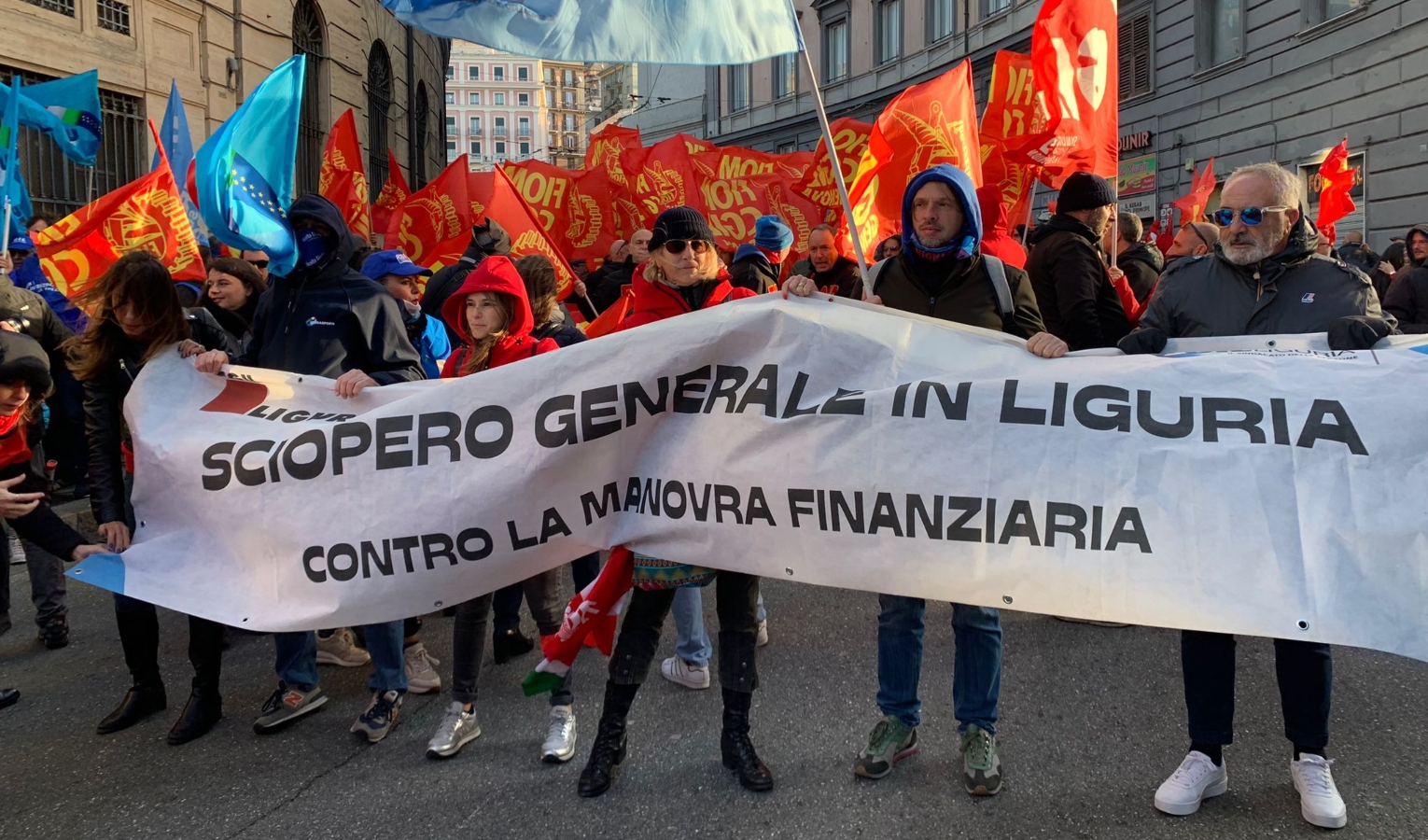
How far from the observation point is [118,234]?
6938 millimetres

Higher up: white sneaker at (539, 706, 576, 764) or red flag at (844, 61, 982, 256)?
red flag at (844, 61, 982, 256)

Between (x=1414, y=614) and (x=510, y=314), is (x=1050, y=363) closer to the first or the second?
(x=1414, y=614)

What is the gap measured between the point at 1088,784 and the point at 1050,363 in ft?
4.61

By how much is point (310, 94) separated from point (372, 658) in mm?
16736

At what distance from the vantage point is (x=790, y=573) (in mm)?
3080

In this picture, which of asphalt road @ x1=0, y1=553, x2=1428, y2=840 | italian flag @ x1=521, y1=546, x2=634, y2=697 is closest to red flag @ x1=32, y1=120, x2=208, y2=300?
asphalt road @ x1=0, y1=553, x2=1428, y2=840

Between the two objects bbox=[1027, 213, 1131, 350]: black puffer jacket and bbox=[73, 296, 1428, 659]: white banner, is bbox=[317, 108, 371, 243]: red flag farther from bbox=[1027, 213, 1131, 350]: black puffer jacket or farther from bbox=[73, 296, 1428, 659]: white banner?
bbox=[1027, 213, 1131, 350]: black puffer jacket

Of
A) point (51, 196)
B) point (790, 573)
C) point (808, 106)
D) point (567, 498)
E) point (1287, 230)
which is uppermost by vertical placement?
point (808, 106)

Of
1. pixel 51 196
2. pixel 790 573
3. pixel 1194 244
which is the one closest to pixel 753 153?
pixel 1194 244

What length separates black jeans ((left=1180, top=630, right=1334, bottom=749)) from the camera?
10.0 ft

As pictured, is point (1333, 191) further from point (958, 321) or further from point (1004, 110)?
point (958, 321)

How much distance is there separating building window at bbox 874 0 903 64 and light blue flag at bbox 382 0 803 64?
3084 cm

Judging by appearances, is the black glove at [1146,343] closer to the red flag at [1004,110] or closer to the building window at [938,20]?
the red flag at [1004,110]

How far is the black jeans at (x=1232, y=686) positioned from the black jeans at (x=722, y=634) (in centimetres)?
135
